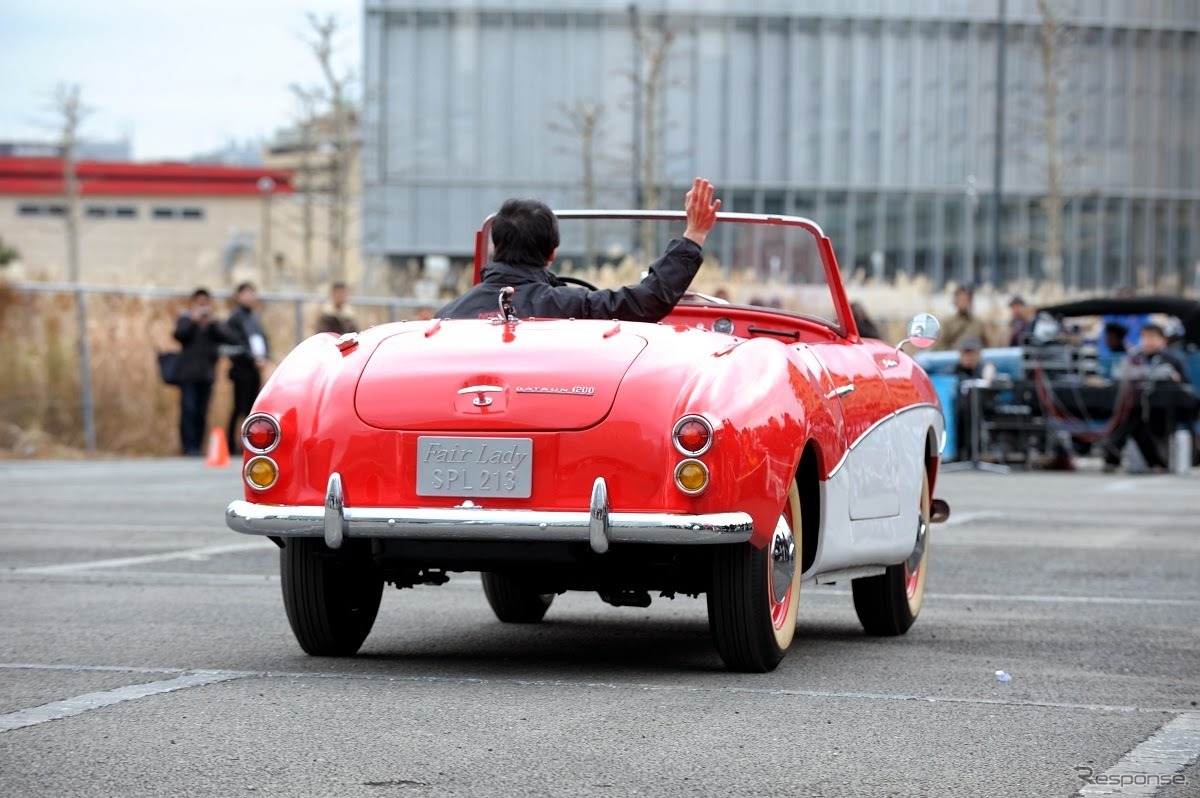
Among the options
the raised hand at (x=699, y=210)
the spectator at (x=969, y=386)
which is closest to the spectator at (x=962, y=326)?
the spectator at (x=969, y=386)

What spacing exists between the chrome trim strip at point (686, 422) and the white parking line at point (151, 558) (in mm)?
4936

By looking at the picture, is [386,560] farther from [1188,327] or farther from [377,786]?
[1188,327]

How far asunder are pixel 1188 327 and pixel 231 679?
20.7 m

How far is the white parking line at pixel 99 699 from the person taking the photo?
18.1 ft

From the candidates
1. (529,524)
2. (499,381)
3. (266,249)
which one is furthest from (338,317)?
(266,249)

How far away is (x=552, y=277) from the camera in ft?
24.8

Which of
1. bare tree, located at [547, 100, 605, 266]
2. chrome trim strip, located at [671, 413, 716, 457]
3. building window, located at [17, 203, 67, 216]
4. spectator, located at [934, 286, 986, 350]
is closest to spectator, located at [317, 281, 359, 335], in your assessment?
spectator, located at [934, 286, 986, 350]

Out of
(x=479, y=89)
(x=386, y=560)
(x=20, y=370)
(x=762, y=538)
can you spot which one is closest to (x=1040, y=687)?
(x=762, y=538)

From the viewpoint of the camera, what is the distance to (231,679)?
6410mm

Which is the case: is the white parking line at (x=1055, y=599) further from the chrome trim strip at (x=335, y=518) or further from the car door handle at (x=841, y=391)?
the chrome trim strip at (x=335, y=518)

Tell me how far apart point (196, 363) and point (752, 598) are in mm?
17569

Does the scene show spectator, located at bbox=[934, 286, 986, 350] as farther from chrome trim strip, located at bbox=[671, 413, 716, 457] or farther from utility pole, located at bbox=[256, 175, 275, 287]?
utility pole, located at bbox=[256, 175, 275, 287]

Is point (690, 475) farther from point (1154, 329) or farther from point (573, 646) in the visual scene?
point (1154, 329)

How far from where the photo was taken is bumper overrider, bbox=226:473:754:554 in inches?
242
